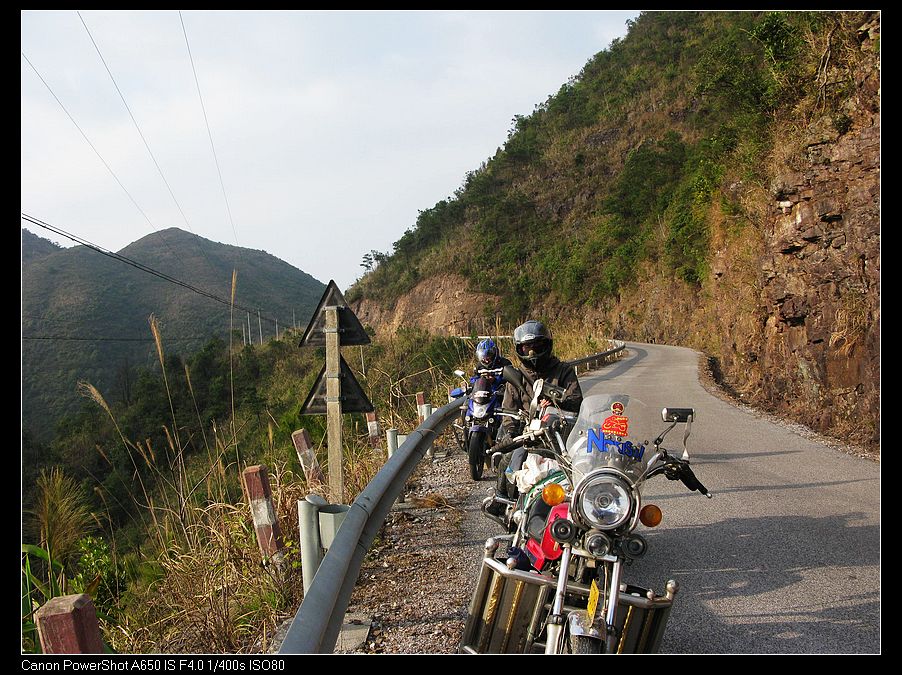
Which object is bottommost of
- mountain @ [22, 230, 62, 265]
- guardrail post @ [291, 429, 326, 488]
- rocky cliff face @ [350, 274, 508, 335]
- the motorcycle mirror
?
guardrail post @ [291, 429, 326, 488]

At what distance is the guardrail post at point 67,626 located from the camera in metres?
2.20

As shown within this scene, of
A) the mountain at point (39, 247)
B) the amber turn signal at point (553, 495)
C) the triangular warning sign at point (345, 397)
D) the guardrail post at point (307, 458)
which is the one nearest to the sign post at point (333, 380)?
the triangular warning sign at point (345, 397)

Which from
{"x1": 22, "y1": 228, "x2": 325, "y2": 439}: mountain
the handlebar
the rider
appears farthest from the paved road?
{"x1": 22, "y1": 228, "x2": 325, "y2": 439}: mountain

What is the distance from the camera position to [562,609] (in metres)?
2.99

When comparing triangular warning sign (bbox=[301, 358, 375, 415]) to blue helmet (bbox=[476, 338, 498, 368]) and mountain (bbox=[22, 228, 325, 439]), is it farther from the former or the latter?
mountain (bbox=[22, 228, 325, 439])

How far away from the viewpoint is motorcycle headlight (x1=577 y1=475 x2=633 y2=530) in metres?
2.90

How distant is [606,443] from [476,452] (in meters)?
4.20

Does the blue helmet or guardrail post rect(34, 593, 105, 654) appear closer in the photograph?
guardrail post rect(34, 593, 105, 654)

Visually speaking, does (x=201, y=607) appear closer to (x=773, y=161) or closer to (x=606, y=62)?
(x=773, y=161)

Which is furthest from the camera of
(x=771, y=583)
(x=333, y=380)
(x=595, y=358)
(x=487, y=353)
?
(x=595, y=358)

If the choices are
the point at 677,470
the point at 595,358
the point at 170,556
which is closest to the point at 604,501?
the point at 677,470

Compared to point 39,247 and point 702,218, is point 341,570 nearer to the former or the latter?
point 702,218

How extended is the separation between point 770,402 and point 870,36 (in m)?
6.75

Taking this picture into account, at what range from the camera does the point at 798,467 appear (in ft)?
25.6
